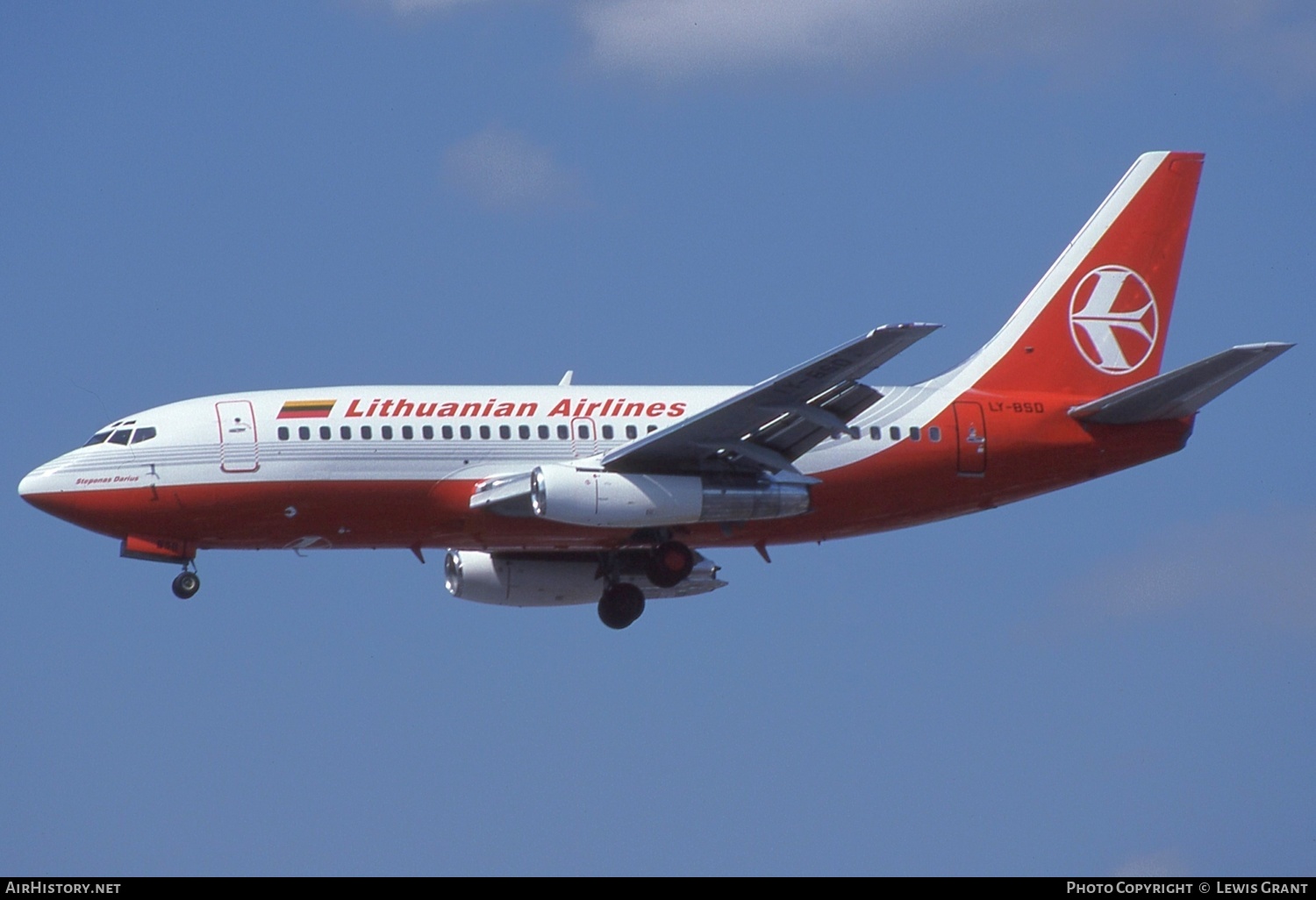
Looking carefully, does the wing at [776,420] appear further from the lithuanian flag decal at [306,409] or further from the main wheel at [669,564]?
the lithuanian flag decal at [306,409]

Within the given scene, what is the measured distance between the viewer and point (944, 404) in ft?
152

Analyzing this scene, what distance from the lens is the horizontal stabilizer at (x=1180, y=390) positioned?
136 ft

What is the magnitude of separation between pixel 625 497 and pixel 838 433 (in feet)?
15.8

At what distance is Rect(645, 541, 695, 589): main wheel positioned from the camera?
148ft

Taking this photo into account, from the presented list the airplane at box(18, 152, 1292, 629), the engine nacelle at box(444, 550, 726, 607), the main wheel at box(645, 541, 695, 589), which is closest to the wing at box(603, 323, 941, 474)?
the airplane at box(18, 152, 1292, 629)

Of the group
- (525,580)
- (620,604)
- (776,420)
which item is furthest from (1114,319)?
(525,580)

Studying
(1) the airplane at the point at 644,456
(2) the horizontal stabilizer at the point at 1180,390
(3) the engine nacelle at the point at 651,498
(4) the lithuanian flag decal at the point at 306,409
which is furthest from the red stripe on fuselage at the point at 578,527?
(3) the engine nacelle at the point at 651,498

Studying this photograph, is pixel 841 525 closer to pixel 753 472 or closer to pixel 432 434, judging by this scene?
pixel 753 472

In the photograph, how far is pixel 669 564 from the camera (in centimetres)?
4512

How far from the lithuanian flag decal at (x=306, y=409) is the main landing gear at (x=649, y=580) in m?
8.20

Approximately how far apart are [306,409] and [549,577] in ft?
27.9
